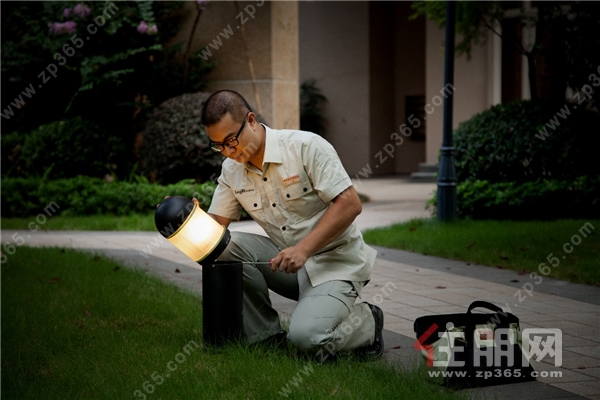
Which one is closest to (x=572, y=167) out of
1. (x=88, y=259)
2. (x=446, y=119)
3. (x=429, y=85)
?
(x=446, y=119)

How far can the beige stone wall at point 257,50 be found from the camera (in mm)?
13453

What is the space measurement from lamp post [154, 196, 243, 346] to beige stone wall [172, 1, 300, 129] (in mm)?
9064

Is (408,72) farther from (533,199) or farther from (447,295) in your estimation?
(447,295)

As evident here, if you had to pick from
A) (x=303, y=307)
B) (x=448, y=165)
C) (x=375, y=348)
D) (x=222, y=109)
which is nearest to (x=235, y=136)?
(x=222, y=109)

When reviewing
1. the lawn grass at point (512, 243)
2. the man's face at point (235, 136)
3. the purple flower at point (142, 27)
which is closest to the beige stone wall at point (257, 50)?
the purple flower at point (142, 27)

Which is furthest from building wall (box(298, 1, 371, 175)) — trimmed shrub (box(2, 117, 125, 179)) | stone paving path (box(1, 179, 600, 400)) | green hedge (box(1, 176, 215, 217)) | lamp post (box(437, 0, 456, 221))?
lamp post (box(437, 0, 456, 221))

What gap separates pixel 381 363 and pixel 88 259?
4621mm

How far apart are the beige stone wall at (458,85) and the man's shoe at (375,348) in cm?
1329

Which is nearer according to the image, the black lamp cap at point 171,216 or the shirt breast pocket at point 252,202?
the black lamp cap at point 171,216

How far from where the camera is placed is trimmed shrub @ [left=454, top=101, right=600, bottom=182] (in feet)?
34.1

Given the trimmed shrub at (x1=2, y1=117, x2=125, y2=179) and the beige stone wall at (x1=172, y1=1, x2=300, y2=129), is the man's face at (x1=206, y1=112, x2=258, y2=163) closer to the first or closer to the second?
the beige stone wall at (x1=172, y1=1, x2=300, y2=129)

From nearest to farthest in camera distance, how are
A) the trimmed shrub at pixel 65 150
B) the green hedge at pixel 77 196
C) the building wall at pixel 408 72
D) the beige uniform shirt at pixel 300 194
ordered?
the beige uniform shirt at pixel 300 194
the green hedge at pixel 77 196
the trimmed shrub at pixel 65 150
the building wall at pixel 408 72

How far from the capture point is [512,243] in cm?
860

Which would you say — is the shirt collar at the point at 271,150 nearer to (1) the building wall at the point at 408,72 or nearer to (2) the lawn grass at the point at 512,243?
(2) the lawn grass at the point at 512,243
